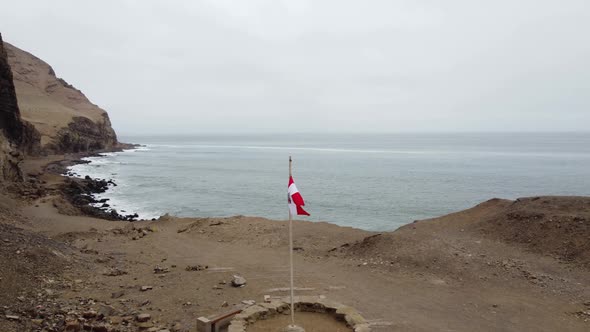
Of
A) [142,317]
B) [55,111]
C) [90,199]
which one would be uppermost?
[55,111]

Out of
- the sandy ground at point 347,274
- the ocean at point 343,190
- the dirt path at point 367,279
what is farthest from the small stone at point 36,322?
the ocean at point 343,190

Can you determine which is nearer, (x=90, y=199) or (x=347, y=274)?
(x=347, y=274)

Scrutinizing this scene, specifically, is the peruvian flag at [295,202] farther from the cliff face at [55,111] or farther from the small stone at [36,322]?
the cliff face at [55,111]

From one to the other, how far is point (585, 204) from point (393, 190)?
30.4 meters

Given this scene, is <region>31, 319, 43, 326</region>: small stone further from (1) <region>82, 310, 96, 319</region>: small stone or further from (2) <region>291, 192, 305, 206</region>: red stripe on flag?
(2) <region>291, 192, 305, 206</region>: red stripe on flag

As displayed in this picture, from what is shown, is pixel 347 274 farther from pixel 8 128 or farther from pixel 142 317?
pixel 8 128

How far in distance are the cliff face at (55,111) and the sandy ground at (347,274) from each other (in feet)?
190

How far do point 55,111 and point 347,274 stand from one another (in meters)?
89.2

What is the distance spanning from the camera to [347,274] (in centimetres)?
1358

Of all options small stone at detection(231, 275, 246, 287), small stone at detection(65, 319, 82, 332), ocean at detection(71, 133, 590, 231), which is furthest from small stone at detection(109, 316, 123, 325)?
ocean at detection(71, 133, 590, 231)

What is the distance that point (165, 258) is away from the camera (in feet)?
50.6

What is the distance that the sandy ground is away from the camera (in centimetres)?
1004

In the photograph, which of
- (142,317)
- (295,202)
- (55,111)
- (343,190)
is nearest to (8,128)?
(343,190)

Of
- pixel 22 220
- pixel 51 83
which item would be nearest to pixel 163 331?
pixel 22 220
